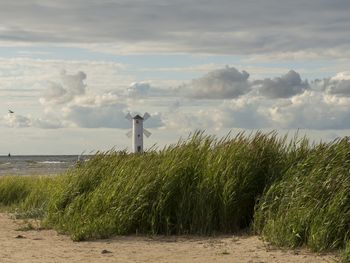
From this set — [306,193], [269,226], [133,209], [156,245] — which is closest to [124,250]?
[156,245]

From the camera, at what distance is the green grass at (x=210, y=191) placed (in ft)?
40.0

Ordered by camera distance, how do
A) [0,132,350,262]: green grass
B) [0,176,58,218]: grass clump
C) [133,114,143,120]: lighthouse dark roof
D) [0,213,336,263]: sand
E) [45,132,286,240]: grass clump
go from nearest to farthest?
[0,213,336,263]: sand → [0,132,350,262]: green grass → [45,132,286,240]: grass clump → [0,176,58,218]: grass clump → [133,114,143,120]: lighthouse dark roof

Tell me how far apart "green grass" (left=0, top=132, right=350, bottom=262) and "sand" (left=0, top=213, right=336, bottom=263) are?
0.38 m

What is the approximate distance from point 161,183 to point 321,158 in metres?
3.49

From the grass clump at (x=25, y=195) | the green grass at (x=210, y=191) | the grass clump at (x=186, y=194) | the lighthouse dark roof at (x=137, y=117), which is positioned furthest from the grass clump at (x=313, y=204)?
the lighthouse dark roof at (x=137, y=117)

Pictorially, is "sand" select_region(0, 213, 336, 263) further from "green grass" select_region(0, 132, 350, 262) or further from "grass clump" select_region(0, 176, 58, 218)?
"grass clump" select_region(0, 176, 58, 218)

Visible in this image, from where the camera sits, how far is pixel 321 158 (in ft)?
42.4

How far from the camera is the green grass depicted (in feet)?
40.0

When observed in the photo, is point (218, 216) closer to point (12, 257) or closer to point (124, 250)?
point (124, 250)

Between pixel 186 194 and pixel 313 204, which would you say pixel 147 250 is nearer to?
pixel 186 194

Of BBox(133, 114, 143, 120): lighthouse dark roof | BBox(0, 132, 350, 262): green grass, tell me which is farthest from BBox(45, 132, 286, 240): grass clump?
BBox(133, 114, 143, 120): lighthouse dark roof

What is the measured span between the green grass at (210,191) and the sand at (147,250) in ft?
1.25

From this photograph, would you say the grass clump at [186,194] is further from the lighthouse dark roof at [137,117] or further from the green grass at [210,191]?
the lighthouse dark roof at [137,117]

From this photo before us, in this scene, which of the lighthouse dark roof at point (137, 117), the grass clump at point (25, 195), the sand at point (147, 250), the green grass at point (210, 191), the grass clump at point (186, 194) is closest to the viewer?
the sand at point (147, 250)
